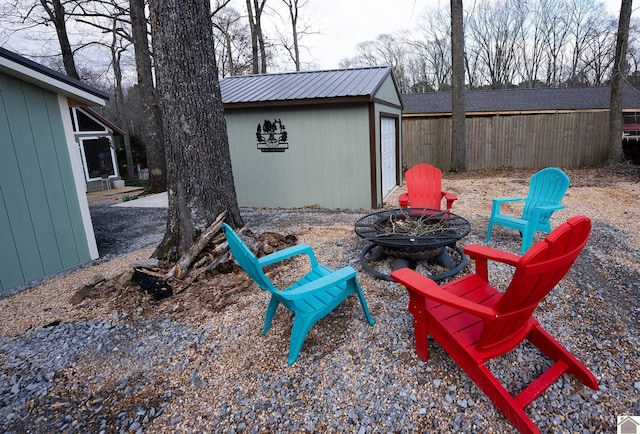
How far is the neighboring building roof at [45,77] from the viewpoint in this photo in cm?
304

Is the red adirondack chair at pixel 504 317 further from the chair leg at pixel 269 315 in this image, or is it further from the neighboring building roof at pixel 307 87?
the neighboring building roof at pixel 307 87

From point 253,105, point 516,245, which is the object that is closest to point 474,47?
point 253,105

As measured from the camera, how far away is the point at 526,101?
41.2 feet

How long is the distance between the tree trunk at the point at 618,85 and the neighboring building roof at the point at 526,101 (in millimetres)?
3173

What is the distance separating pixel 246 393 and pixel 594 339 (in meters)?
2.03

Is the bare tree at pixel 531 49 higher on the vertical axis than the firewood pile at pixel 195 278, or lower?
higher

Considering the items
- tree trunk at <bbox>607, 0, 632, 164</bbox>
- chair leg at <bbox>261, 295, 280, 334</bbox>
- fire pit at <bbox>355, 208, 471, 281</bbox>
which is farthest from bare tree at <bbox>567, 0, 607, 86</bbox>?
chair leg at <bbox>261, 295, 280, 334</bbox>

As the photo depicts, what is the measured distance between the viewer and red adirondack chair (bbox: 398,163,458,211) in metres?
4.04

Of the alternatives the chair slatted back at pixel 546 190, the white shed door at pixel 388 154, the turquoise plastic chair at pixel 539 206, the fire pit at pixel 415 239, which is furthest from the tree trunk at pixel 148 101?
the chair slatted back at pixel 546 190

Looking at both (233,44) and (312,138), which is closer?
(312,138)

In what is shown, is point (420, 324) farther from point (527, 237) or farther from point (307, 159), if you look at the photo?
point (307, 159)

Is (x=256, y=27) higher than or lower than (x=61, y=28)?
higher

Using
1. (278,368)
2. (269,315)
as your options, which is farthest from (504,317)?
(269,315)

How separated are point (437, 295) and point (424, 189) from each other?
2.66 meters
